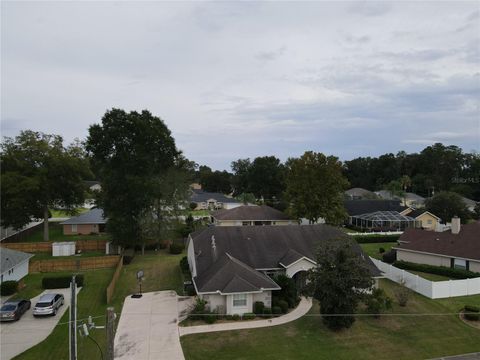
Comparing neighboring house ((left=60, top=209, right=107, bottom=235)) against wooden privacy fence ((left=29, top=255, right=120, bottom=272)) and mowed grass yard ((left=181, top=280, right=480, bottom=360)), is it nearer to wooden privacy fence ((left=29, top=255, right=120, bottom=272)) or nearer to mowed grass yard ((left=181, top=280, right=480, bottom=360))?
wooden privacy fence ((left=29, top=255, right=120, bottom=272))

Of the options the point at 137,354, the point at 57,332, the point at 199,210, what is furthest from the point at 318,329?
the point at 199,210

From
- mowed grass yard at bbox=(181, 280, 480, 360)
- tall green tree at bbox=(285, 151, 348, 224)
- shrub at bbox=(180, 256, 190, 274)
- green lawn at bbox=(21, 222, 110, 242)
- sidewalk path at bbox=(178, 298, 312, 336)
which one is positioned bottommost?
mowed grass yard at bbox=(181, 280, 480, 360)

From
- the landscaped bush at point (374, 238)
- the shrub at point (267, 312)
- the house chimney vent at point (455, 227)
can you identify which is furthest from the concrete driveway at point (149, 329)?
the landscaped bush at point (374, 238)

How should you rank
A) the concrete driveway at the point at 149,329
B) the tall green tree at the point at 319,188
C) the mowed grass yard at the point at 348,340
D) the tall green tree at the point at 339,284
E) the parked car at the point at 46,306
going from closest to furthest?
the concrete driveway at the point at 149,329 → the mowed grass yard at the point at 348,340 → the tall green tree at the point at 339,284 → the parked car at the point at 46,306 → the tall green tree at the point at 319,188

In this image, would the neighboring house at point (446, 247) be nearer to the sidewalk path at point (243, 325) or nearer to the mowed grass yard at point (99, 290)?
the sidewalk path at point (243, 325)

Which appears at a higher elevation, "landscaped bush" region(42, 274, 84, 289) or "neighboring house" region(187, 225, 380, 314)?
"neighboring house" region(187, 225, 380, 314)

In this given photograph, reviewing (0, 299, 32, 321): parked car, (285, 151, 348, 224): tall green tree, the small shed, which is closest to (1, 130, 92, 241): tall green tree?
the small shed

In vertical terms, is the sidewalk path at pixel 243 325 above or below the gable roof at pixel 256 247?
below
